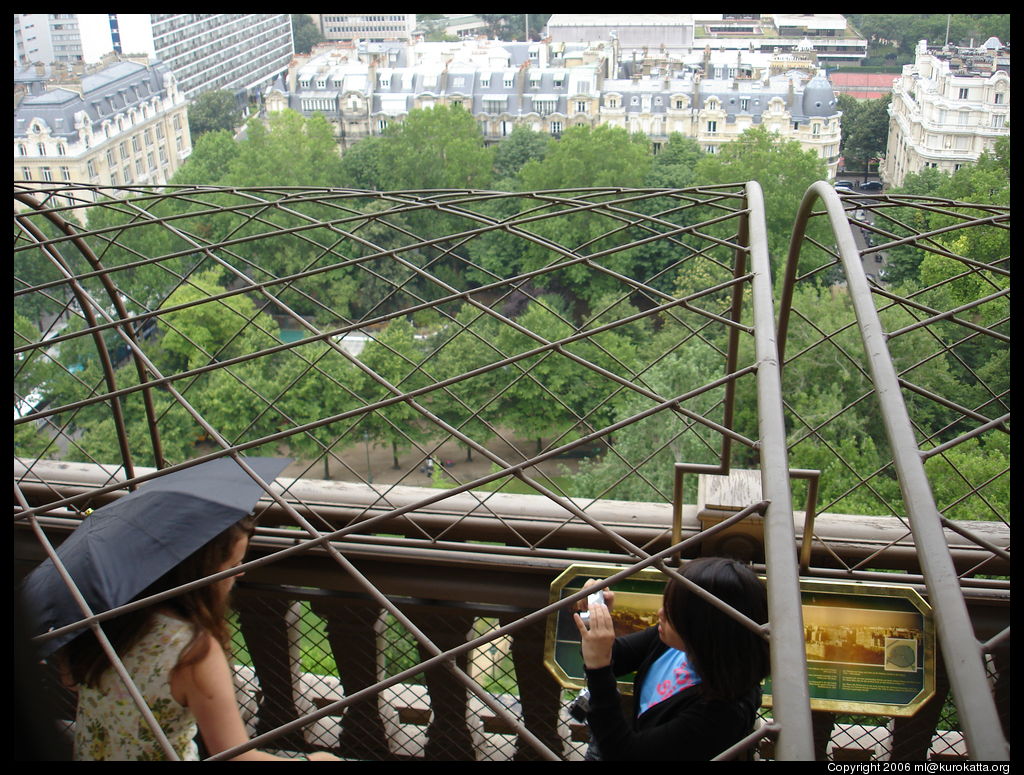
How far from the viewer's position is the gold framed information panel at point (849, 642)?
227 centimetres

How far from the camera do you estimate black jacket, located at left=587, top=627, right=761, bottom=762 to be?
1890mm

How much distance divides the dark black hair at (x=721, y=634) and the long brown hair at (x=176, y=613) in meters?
0.94

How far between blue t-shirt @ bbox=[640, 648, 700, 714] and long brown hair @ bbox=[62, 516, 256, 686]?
3.13 ft

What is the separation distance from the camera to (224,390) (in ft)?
56.9

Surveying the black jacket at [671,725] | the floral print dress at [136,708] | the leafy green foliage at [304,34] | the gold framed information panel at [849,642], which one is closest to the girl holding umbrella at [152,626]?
the floral print dress at [136,708]

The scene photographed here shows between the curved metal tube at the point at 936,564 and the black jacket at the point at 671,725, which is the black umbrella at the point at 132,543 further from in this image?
the curved metal tube at the point at 936,564

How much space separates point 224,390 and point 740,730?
1648 centimetres

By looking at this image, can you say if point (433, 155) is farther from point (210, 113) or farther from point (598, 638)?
point (598, 638)

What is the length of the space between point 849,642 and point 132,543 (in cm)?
171

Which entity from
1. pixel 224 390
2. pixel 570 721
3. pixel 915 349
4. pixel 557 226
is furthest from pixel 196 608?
pixel 557 226

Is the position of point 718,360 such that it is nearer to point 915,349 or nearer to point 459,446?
point 915,349

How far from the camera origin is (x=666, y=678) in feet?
6.93

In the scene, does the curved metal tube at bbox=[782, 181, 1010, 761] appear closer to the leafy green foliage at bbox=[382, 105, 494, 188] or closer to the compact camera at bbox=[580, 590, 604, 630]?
the compact camera at bbox=[580, 590, 604, 630]
